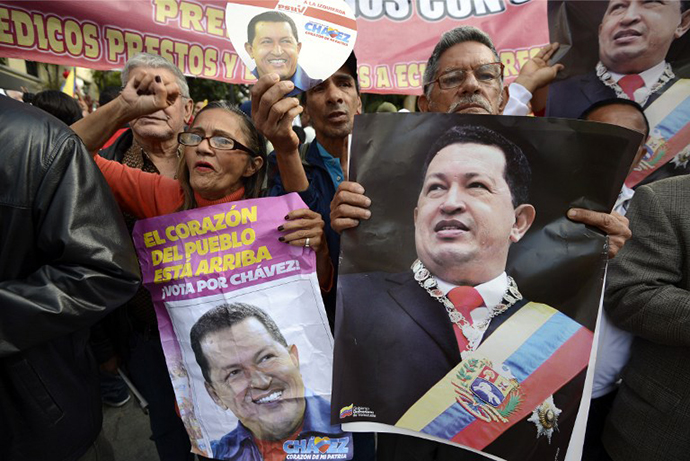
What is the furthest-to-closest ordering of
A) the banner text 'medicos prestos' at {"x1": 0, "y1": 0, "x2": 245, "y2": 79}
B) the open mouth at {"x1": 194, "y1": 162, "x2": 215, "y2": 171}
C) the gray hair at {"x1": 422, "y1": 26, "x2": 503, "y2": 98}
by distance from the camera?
the banner text 'medicos prestos' at {"x1": 0, "y1": 0, "x2": 245, "y2": 79}, the gray hair at {"x1": 422, "y1": 26, "x2": 503, "y2": 98}, the open mouth at {"x1": 194, "y1": 162, "x2": 215, "y2": 171}

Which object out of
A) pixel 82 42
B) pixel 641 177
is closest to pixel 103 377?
pixel 82 42

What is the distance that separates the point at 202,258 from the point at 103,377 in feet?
7.86

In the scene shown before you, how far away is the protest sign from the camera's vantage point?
117 cm

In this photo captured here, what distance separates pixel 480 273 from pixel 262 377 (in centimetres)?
72

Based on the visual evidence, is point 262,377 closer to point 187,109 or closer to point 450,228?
point 450,228

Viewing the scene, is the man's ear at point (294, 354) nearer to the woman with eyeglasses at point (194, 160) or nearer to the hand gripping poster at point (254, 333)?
the hand gripping poster at point (254, 333)

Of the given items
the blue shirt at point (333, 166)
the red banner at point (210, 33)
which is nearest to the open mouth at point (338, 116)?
the blue shirt at point (333, 166)

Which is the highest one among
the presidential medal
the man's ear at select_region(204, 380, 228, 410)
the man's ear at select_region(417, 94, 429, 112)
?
the man's ear at select_region(417, 94, 429, 112)

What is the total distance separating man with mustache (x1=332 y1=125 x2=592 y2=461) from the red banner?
1848mm

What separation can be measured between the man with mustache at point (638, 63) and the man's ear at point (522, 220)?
39.0 inches

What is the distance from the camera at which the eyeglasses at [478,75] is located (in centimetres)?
151

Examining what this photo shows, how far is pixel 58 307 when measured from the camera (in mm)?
1078

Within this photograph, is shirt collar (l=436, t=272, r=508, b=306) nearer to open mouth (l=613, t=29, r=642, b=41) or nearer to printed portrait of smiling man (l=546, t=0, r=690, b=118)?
printed portrait of smiling man (l=546, t=0, r=690, b=118)

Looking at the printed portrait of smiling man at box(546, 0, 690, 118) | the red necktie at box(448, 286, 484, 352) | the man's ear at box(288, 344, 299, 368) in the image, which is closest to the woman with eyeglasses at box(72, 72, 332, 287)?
the man's ear at box(288, 344, 299, 368)
